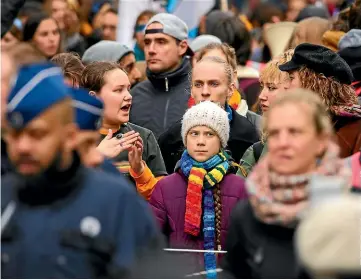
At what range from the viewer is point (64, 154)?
5449 millimetres

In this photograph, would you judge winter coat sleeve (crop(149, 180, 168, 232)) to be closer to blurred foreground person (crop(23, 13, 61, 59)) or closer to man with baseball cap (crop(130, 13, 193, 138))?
man with baseball cap (crop(130, 13, 193, 138))

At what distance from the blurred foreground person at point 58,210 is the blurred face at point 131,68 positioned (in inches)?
231

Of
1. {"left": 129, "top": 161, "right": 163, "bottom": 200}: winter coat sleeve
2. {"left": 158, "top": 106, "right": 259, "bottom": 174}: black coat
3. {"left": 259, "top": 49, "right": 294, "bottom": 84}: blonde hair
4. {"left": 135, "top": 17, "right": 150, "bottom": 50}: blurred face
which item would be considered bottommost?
{"left": 129, "top": 161, "right": 163, "bottom": 200}: winter coat sleeve

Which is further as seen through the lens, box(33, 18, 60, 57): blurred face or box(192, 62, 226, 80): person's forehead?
box(33, 18, 60, 57): blurred face

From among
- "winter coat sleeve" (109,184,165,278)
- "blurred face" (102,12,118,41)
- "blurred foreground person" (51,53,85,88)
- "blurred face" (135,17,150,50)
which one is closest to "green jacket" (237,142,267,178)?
"blurred foreground person" (51,53,85,88)

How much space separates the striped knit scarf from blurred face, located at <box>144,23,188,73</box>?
2710 mm

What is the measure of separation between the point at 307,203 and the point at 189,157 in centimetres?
284

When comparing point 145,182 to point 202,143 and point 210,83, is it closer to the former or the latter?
point 202,143

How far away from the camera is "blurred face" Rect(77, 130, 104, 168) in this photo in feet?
18.5

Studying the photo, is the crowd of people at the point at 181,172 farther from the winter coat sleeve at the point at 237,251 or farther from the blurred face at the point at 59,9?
the blurred face at the point at 59,9

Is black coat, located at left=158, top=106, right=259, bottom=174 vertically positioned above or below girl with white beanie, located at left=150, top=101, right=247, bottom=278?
above

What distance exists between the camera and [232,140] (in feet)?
31.0

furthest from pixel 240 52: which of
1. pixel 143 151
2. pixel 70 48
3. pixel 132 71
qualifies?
pixel 143 151

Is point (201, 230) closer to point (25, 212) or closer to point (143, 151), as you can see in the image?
point (143, 151)
